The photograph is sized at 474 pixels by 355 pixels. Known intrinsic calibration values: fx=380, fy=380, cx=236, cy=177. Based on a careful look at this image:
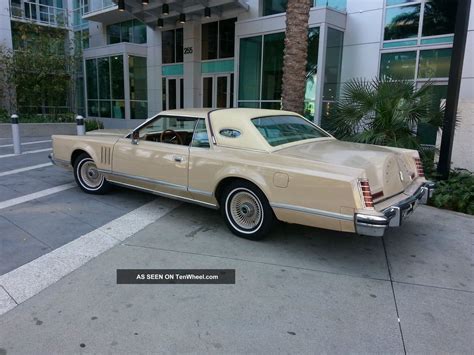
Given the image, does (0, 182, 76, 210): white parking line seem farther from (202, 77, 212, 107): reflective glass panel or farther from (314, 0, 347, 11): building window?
(202, 77, 212, 107): reflective glass panel

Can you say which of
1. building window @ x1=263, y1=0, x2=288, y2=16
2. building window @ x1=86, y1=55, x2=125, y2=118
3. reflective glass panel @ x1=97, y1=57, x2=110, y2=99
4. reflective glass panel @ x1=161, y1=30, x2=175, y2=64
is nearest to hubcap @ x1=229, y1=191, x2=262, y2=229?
building window @ x1=263, y1=0, x2=288, y2=16

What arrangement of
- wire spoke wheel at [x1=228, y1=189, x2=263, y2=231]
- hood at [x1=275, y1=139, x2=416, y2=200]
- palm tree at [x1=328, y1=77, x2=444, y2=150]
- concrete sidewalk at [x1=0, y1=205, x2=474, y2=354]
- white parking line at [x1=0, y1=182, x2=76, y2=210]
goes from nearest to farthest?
concrete sidewalk at [x1=0, y1=205, x2=474, y2=354]
hood at [x1=275, y1=139, x2=416, y2=200]
wire spoke wheel at [x1=228, y1=189, x2=263, y2=231]
white parking line at [x1=0, y1=182, x2=76, y2=210]
palm tree at [x1=328, y1=77, x2=444, y2=150]

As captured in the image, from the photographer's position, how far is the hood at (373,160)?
3.88 m

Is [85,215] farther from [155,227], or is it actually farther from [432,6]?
[432,6]

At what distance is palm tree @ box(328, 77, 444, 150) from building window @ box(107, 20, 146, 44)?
52.3 feet

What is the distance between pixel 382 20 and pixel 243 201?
392 inches

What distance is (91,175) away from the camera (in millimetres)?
6402

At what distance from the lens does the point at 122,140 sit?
5.77 m

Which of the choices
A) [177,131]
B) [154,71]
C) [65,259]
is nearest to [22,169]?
[177,131]

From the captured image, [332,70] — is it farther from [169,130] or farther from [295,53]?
[169,130]

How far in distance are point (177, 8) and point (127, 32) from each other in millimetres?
6467

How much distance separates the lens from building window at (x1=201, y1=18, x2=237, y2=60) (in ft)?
51.9

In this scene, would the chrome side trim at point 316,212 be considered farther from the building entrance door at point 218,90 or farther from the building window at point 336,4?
the building entrance door at point 218,90

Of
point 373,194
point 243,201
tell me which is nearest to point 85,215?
point 243,201
